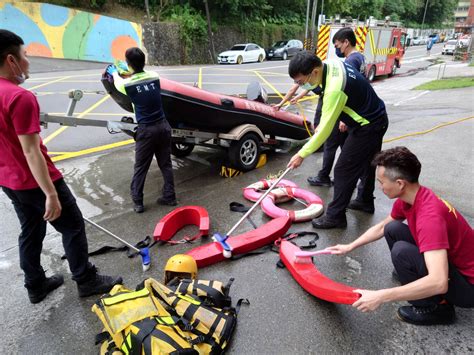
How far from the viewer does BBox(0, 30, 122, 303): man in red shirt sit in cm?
205

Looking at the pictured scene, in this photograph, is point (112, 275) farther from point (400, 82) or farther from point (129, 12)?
point (129, 12)

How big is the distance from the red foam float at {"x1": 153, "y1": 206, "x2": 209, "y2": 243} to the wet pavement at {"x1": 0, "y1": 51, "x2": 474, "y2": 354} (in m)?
0.12

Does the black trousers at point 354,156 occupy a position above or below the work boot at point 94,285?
above

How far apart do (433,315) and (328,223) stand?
4.77 feet

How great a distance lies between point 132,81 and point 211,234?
6.27 feet

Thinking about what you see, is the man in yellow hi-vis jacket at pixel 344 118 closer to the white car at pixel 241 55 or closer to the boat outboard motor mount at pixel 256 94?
the boat outboard motor mount at pixel 256 94

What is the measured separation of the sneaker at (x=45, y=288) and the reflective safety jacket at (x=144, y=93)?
1.92 m

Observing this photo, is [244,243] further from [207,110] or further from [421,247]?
[207,110]

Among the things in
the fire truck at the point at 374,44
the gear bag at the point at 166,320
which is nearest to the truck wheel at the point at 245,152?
the gear bag at the point at 166,320

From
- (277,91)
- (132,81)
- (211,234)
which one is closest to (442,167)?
(211,234)

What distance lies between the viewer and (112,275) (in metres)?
3.01

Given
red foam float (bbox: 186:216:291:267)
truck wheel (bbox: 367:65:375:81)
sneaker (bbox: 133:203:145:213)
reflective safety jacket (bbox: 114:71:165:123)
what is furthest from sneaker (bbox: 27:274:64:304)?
truck wheel (bbox: 367:65:375:81)

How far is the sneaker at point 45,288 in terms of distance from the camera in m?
2.67

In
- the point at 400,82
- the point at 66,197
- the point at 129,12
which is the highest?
the point at 129,12
